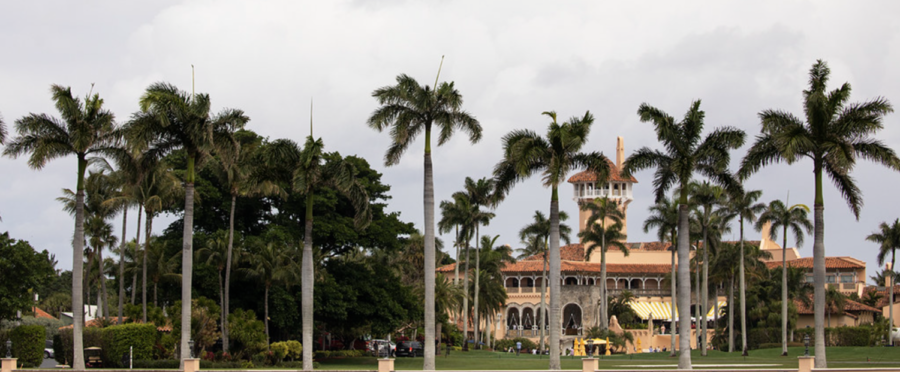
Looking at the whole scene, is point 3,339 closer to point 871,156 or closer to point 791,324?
point 871,156

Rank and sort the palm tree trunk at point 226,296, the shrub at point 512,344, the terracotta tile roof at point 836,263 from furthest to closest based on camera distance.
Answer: the terracotta tile roof at point 836,263
the shrub at point 512,344
the palm tree trunk at point 226,296

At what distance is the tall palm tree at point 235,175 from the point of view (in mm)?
38312

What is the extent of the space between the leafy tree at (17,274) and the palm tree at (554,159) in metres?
21.1

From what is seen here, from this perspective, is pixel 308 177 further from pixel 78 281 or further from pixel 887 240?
pixel 887 240

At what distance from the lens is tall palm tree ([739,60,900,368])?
34500 mm

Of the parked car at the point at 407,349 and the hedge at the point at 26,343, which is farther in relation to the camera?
the parked car at the point at 407,349

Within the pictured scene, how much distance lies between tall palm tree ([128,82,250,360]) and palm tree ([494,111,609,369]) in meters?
11.9

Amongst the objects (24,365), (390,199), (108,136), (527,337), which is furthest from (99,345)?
(527,337)

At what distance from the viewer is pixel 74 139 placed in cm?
A: 3662

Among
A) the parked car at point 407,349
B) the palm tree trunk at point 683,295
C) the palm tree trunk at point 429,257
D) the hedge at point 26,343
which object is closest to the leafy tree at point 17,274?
the hedge at point 26,343

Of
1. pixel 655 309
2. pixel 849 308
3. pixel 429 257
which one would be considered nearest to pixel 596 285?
pixel 655 309

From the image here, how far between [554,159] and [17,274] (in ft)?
77.1

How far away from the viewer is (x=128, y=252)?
63.0 meters

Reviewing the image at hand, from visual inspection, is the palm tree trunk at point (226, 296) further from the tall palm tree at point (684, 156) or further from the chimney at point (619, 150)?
the chimney at point (619, 150)
